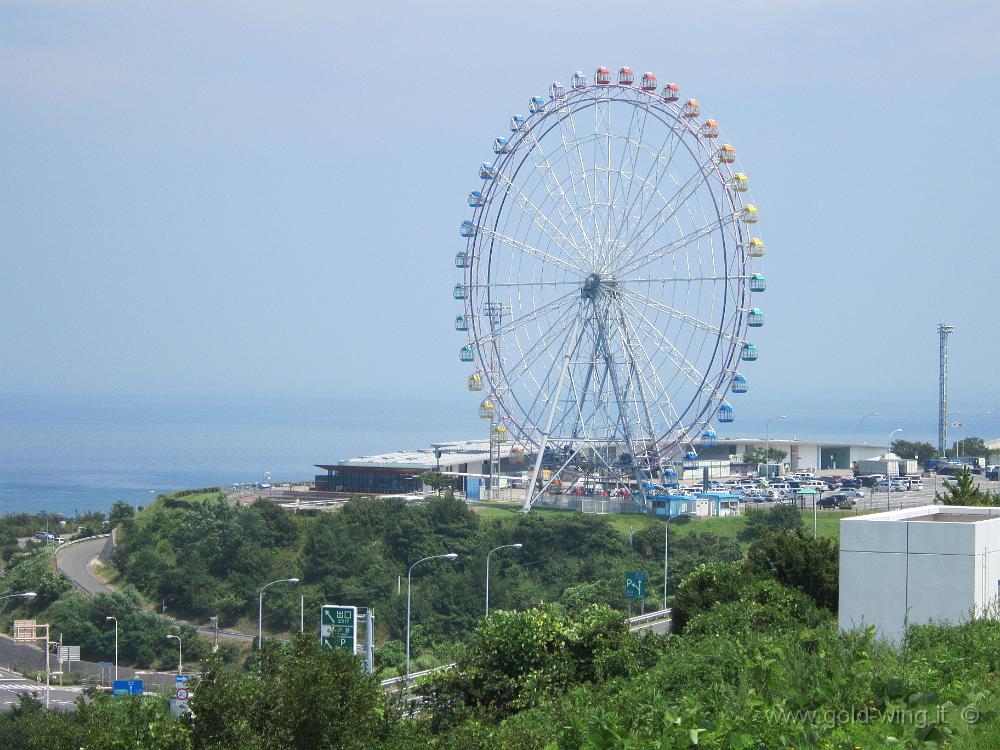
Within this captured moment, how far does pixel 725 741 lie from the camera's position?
1229 cm

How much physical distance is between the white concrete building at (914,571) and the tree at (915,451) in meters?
79.9

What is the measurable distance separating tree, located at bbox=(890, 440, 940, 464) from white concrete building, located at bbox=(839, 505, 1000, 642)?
79.9 m

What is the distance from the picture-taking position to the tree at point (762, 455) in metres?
92.5

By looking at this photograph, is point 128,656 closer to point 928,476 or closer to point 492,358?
point 492,358

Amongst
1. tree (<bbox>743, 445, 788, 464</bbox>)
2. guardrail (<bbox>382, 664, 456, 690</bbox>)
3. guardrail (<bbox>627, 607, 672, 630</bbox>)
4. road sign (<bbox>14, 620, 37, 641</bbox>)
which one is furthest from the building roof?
guardrail (<bbox>382, 664, 456, 690</bbox>)

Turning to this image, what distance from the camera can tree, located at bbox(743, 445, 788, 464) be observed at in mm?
92537

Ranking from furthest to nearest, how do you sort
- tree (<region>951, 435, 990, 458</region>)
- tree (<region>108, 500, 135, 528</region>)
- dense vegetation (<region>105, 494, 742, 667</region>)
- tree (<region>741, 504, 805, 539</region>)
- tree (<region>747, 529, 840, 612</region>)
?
tree (<region>951, 435, 990, 458</region>)
tree (<region>108, 500, 135, 528</region>)
tree (<region>741, 504, 805, 539</region>)
dense vegetation (<region>105, 494, 742, 667</region>)
tree (<region>747, 529, 840, 612</region>)

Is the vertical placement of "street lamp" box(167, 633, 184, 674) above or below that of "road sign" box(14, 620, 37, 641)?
below

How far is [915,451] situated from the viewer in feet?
333

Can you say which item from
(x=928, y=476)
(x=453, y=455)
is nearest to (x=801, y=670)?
(x=928, y=476)

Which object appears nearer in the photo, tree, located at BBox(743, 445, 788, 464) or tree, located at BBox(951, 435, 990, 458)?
tree, located at BBox(743, 445, 788, 464)

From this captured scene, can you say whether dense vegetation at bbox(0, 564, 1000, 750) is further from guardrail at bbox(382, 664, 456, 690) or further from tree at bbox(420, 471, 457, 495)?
tree at bbox(420, 471, 457, 495)

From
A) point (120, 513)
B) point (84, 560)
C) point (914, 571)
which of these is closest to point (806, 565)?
point (914, 571)

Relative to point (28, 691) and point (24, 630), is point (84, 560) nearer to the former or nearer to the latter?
point (24, 630)
